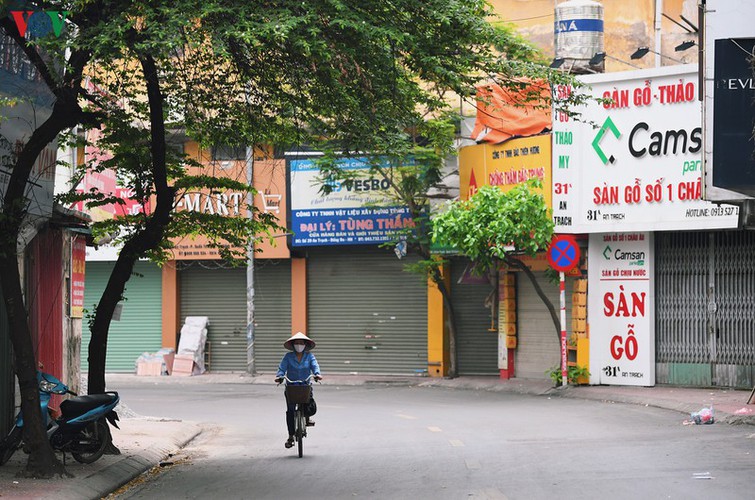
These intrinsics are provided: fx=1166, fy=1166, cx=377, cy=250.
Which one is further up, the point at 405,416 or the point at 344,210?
the point at 344,210

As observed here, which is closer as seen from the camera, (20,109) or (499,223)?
(20,109)

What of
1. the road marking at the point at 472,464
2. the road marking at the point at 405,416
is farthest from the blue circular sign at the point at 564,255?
the road marking at the point at 472,464

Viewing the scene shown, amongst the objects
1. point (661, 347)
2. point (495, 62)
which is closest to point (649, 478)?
point (495, 62)

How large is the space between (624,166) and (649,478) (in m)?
14.0

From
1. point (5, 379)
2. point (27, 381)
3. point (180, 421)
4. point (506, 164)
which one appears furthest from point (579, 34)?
point (27, 381)

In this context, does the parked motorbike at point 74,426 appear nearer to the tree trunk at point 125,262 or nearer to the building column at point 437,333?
the tree trunk at point 125,262

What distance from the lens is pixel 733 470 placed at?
12.3m

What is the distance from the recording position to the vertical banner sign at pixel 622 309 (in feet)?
81.1

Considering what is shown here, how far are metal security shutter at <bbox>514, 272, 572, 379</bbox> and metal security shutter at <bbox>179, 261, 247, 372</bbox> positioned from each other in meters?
8.79

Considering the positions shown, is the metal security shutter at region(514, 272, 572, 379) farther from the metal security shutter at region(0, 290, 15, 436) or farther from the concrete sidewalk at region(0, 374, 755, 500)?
the metal security shutter at region(0, 290, 15, 436)

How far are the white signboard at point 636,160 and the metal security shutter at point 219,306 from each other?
1169 centimetres

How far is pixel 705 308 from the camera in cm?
2395

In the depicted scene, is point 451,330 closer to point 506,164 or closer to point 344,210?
point 344,210

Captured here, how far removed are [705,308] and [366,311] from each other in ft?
37.3
